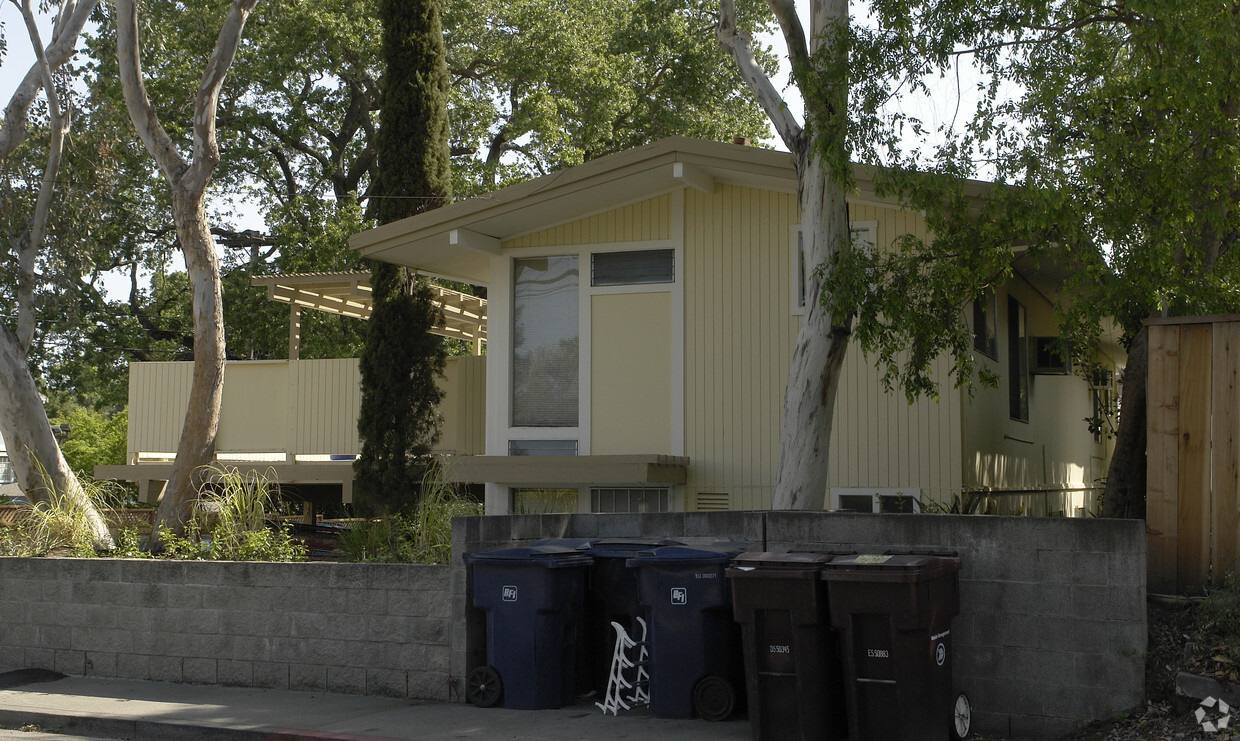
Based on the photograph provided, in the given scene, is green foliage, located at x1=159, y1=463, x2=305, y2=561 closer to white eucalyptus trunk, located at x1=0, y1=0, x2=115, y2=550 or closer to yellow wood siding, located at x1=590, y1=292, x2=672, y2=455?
white eucalyptus trunk, located at x1=0, y1=0, x2=115, y2=550

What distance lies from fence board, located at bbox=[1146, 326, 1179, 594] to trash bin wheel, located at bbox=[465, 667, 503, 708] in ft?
15.9

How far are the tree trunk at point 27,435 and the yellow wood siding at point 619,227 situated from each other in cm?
625

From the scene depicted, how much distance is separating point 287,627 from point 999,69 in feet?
26.1

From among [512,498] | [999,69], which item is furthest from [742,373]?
[999,69]

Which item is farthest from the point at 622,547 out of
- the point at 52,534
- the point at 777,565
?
the point at 52,534


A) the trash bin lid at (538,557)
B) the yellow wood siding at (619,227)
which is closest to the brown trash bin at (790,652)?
the trash bin lid at (538,557)

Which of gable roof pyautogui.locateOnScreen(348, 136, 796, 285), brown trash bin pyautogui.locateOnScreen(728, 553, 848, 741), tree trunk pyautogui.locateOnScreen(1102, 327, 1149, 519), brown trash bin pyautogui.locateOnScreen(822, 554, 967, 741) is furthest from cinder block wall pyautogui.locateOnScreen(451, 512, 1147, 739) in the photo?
gable roof pyautogui.locateOnScreen(348, 136, 796, 285)

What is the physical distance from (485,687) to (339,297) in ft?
41.0

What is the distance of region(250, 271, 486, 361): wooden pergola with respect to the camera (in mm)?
18141

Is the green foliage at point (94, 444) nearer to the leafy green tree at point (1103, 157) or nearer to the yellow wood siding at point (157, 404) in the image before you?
the yellow wood siding at point (157, 404)

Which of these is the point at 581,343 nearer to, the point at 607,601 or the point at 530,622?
the point at 607,601

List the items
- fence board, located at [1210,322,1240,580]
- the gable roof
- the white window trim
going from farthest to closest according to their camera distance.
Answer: the white window trim
the gable roof
fence board, located at [1210,322,1240,580]

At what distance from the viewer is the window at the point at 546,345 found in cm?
1417

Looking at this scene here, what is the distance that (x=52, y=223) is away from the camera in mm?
17250
